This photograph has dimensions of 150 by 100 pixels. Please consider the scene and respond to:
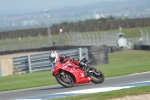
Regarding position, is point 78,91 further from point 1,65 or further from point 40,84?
point 1,65

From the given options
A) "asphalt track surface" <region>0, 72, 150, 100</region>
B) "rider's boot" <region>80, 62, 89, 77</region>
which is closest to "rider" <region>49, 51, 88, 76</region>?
"rider's boot" <region>80, 62, 89, 77</region>

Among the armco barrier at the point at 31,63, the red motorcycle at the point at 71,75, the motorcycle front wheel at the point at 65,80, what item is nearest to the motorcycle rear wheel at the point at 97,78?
the red motorcycle at the point at 71,75

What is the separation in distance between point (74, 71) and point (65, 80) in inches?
13.8

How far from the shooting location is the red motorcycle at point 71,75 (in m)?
14.0

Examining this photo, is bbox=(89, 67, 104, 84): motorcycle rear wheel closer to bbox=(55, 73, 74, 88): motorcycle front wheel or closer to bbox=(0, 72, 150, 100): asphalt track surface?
bbox=(0, 72, 150, 100): asphalt track surface

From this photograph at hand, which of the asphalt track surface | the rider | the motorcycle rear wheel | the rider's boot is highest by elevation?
the rider

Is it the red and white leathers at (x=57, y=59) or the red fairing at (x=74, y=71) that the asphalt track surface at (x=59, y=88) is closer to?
the red fairing at (x=74, y=71)

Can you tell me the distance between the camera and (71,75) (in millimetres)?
14227

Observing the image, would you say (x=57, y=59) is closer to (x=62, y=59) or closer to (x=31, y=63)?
(x=62, y=59)

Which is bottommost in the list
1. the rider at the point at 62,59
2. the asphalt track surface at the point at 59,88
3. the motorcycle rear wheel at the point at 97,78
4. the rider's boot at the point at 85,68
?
the asphalt track surface at the point at 59,88

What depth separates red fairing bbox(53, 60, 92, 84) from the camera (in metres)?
13.9

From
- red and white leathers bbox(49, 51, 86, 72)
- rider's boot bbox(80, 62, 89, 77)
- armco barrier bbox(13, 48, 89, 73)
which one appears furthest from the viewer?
armco barrier bbox(13, 48, 89, 73)

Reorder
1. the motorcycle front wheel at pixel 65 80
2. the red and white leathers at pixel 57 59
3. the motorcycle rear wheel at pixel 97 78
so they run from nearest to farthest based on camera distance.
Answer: the red and white leathers at pixel 57 59 < the motorcycle front wheel at pixel 65 80 < the motorcycle rear wheel at pixel 97 78

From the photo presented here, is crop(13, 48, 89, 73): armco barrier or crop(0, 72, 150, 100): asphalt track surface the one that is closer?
crop(0, 72, 150, 100): asphalt track surface
